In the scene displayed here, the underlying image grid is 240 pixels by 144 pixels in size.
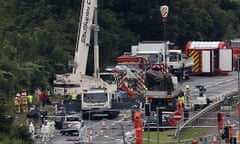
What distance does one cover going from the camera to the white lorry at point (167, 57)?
2505 inches

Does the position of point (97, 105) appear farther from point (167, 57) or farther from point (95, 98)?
point (167, 57)

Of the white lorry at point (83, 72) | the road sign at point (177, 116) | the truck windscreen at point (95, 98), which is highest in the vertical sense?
the white lorry at point (83, 72)

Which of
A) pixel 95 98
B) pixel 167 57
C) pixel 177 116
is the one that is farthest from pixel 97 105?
pixel 167 57

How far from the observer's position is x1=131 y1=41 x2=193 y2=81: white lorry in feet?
209

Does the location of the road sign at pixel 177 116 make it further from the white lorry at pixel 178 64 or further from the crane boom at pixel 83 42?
the white lorry at pixel 178 64

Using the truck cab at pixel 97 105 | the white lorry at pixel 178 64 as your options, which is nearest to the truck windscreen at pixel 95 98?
the truck cab at pixel 97 105

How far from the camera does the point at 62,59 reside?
5984 centimetres

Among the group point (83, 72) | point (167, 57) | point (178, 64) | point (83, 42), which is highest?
point (83, 42)

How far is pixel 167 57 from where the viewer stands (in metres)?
65.2

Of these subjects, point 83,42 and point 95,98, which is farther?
point 83,42

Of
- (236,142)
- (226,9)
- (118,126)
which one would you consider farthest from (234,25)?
(236,142)

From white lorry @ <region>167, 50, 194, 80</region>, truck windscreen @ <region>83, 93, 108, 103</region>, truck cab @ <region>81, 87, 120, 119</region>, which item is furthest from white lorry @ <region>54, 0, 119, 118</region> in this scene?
white lorry @ <region>167, 50, 194, 80</region>

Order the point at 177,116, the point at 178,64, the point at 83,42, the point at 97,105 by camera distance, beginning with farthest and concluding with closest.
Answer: the point at 178,64
the point at 83,42
the point at 97,105
the point at 177,116

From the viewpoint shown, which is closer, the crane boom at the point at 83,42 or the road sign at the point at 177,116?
the road sign at the point at 177,116
